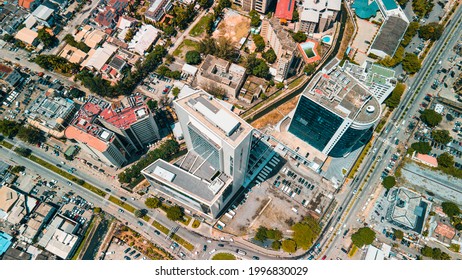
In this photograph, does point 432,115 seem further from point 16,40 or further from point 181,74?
point 16,40

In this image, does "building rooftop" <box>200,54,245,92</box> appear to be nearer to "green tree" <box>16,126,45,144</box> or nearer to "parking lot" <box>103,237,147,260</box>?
"green tree" <box>16,126,45,144</box>

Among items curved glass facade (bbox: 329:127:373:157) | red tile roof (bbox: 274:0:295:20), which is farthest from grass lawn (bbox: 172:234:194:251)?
red tile roof (bbox: 274:0:295:20)

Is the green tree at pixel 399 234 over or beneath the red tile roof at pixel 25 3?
beneath

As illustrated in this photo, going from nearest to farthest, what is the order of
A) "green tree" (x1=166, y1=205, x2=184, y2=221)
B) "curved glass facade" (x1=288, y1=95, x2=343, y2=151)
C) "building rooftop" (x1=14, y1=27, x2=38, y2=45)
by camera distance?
"curved glass facade" (x1=288, y1=95, x2=343, y2=151) → "green tree" (x1=166, y1=205, x2=184, y2=221) → "building rooftop" (x1=14, y1=27, x2=38, y2=45)

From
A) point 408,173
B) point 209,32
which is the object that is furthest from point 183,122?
point 408,173

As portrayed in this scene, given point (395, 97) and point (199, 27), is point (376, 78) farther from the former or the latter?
point (199, 27)

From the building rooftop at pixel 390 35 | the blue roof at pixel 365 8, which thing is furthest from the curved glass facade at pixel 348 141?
the blue roof at pixel 365 8

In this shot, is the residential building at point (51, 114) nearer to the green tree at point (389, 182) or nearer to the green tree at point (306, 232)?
the green tree at point (306, 232)
